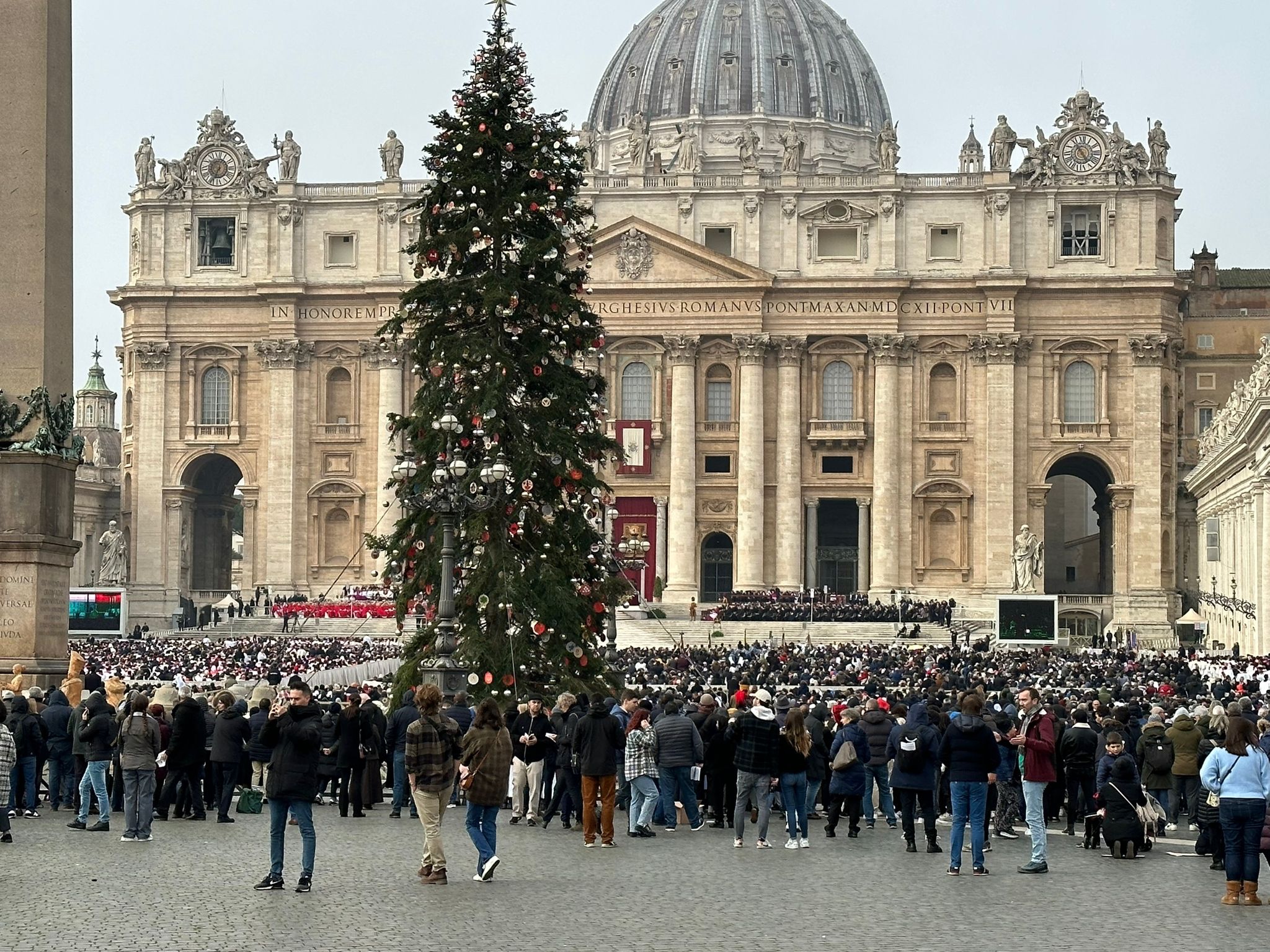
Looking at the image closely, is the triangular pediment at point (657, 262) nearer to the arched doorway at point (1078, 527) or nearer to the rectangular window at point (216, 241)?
the arched doorway at point (1078, 527)

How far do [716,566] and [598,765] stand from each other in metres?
67.8

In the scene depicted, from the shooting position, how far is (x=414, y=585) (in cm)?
3322

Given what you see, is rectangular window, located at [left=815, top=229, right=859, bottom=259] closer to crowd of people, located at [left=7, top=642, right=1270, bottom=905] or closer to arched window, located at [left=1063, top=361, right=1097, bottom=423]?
arched window, located at [left=1063, top=361, right=1097, bottom=423]

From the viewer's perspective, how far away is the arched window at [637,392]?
8912 cm

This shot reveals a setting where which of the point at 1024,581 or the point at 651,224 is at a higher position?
the point at 651,224

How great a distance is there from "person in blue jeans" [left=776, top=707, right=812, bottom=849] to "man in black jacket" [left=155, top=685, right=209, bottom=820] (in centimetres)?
626

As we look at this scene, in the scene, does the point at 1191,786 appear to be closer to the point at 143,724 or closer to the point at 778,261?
the point at 143,724

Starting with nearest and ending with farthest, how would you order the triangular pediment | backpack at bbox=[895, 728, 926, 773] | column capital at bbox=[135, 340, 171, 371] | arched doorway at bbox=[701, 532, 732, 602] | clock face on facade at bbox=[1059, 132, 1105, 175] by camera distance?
backpack at bbox=[895, 728, 926, 773], the triangular pediment, clock face on facade at bbox=[1059, 132, 1105, 175], arched doorway at bbox=[701, 532, 732, 602], column capital at bbox=[135, 340, 171, 371]

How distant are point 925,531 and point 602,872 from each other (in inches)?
2723

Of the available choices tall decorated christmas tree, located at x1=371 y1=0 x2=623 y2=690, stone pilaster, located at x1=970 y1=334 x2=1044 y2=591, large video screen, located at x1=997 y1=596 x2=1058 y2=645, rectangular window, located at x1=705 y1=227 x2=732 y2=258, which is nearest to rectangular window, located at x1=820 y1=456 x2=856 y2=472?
stone pilaster, located at x1=970 y1=334 x2=1044 y2=591

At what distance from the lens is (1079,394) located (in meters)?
88.2

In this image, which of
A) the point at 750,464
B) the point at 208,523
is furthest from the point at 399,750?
the point at 208,523

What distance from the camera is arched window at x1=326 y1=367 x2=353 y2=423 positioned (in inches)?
3615

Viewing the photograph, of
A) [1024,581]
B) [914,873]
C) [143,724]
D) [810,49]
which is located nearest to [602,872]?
[914,873]
